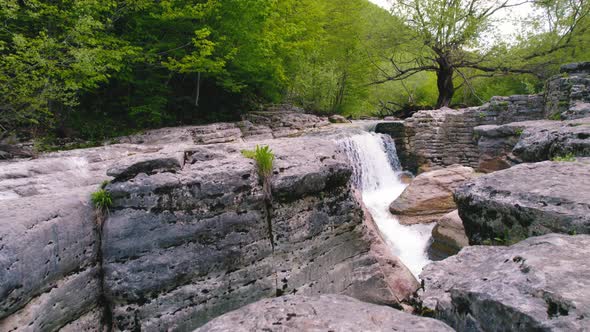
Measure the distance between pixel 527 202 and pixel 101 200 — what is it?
509 centimetres

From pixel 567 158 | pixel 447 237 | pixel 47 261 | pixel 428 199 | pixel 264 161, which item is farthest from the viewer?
pixel 428 199

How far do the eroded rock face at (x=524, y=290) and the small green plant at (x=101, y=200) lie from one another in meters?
3.60

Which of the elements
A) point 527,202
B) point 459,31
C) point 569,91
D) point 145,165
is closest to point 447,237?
point 527,202

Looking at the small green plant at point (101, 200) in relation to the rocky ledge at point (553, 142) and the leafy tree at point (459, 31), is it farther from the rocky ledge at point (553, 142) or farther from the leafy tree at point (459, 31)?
the leafy tree at point (459, 31)

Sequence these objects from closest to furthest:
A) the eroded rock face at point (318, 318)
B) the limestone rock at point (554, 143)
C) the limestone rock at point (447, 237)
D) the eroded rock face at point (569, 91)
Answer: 1. the eroded rock face at point (318, 318)
2. the limestone rock at point (554, 143)
3. the limestone rock at point (447, 237)
4. the eroded rock face at point (569, 91)

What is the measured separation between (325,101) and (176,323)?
827 inches

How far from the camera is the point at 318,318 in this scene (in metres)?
2.40

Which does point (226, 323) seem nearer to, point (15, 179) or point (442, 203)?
point (15, 179)

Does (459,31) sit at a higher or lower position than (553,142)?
higher

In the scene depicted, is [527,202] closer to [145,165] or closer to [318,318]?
[318,318]

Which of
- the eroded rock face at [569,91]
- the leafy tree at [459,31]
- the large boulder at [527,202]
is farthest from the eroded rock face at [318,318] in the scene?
the leafy tree at [459,31]

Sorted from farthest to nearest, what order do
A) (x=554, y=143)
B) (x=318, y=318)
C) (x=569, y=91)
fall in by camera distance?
(x=569, y=91), (x=554, y=143), (x=318, y=318)

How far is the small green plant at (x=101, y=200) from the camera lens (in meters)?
3.45

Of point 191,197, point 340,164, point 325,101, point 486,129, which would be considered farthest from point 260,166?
point 325,101
